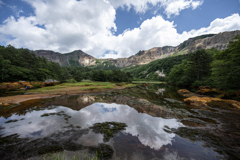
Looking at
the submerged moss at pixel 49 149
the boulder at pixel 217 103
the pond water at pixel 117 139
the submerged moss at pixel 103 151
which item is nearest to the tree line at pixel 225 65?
the boulder at pixel 217 103

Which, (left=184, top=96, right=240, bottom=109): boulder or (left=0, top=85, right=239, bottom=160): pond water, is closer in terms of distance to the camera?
(left=0, top=85, right=239, bottom=160): pond water

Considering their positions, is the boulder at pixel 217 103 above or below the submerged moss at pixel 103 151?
below

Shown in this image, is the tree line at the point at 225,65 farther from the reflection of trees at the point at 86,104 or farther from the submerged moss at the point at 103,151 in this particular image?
the submerged moss at the point at 103,151

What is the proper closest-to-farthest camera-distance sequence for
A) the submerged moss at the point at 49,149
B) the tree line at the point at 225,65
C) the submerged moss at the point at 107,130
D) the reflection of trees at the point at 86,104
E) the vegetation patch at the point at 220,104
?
the submerged moss at the point at 49,149 < the submerged moss at the point at 107,130 < the reflection of trees at the point at 86,104 < the vegetation patch at the point at 220,104 < the tree line at the point at 225,65

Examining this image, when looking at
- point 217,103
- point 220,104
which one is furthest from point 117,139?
point 217,103

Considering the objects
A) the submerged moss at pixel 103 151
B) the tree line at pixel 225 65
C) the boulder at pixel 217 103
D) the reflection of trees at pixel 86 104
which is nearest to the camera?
the submerged moss at pixel 103 151

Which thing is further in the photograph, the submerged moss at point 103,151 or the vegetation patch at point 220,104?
Result: the vegetation patch at point 220,104

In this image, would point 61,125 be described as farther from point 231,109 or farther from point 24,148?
point 231,109

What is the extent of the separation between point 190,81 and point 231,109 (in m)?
36.5

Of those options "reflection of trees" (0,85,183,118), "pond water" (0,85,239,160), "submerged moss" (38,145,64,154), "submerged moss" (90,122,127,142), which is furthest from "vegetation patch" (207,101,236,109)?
"submerged moss" (38,145,64,154)

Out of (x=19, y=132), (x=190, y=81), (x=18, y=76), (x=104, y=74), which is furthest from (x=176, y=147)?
(x=104, y=74)

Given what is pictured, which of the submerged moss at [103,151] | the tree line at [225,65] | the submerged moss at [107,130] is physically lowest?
the submerged moss at [107,130]

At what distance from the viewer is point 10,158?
4.68 m

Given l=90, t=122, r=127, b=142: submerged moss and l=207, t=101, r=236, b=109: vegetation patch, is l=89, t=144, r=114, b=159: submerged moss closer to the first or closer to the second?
l=90, t=122, r=127, b=142: submerged moss
